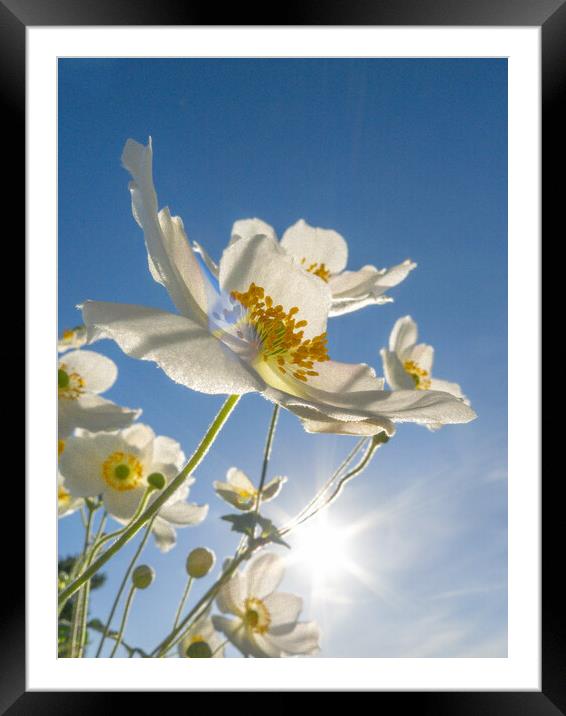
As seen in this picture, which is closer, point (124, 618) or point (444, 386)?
point (124, 618)

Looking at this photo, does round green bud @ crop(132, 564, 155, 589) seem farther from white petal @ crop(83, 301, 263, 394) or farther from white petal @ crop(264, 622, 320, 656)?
white petal @ crop(83, 301, 263, 394)

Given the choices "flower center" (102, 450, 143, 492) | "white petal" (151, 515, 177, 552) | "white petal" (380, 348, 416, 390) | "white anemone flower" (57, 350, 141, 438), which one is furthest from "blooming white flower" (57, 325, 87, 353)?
"white petal" (380, 348, 416, 390)

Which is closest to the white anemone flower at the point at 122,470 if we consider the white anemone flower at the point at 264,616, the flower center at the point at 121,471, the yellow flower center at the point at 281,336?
the flower center at the point at 121,471

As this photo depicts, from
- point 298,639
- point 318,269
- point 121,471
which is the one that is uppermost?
point 318,269

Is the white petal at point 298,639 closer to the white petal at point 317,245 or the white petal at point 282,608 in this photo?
the white petal at point 282,608

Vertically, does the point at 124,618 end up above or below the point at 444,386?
below

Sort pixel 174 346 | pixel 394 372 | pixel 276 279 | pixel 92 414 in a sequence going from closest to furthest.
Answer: pixel 174 346 → pixel 276 279 → pixel 92 414 → pixel 394 372

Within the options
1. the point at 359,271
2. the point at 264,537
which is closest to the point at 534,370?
the point at 359,271

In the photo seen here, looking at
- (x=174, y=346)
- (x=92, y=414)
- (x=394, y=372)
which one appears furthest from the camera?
(x=394, y=372)

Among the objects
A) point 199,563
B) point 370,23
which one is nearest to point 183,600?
point 199,563

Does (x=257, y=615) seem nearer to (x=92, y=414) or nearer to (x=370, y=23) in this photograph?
(x=92, y=414)
